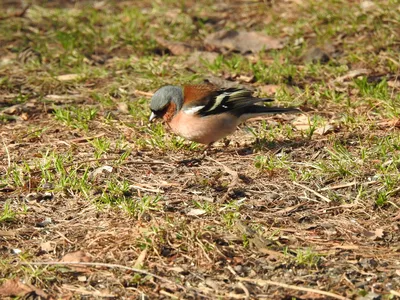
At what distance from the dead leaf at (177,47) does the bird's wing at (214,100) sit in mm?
2295

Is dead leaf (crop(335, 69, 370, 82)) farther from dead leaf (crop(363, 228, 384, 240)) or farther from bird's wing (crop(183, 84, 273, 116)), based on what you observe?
dead leaf (crop(363, 228, 384, 240))

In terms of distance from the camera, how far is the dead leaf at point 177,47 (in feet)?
28.8

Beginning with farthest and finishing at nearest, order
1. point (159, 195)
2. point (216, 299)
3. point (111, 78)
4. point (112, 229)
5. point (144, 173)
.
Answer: point (111, 78) → point (144, 173) → point (159, 195) → point (112, 229) → point (216, 299)

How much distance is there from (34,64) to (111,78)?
921 mm

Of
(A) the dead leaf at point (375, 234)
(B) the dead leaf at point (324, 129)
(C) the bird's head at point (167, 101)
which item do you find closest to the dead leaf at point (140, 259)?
(A) the dead leaf at point (375, 234)

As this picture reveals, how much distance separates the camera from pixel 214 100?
646 cm

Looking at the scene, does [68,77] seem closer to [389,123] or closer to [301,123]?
[301,123]

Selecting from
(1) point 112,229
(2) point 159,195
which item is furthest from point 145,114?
Answer: (1) point 112,229

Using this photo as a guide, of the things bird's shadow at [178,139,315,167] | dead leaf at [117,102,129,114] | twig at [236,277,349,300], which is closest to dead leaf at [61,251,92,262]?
twig at [236,277,349,300]

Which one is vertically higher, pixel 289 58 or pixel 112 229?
pixel 112 229

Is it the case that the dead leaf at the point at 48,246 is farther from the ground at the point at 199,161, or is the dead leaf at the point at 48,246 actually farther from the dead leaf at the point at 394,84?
the dead leaf at the point at 394,84

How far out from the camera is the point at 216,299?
4215mm

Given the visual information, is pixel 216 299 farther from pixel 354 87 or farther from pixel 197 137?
pixel 354 87

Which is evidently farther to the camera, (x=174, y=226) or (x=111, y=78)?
(x=111, y=78)
